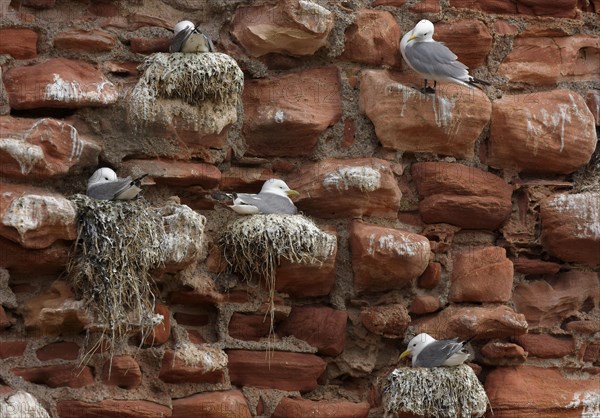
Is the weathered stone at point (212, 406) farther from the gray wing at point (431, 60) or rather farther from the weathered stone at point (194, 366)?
the gray wing at point (431, 60)

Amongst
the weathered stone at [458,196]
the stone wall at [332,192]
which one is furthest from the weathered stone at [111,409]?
the weathered stone at [458,196]

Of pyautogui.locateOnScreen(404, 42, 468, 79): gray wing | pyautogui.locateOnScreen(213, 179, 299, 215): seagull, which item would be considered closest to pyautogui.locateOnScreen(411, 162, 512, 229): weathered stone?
pyautogui.locateOnScreen(404, 42, 468, 79): gray wing

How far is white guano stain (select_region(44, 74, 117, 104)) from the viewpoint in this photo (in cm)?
500

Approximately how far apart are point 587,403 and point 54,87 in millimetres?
2419

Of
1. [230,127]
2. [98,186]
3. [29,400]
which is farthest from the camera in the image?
[230,127]

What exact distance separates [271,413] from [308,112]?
1192 millimetres

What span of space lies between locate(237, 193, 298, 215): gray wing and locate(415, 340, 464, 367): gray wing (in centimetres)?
74

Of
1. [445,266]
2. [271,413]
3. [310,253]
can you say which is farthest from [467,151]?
[271,413]

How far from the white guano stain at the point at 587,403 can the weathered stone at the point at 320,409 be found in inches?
34.1

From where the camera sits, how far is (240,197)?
5.25 m

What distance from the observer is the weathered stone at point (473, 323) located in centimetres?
541

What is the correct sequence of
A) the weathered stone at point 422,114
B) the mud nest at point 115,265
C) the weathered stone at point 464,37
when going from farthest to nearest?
the weathered stone at point 464,37 → the weathered stone at point 422,114 → the mud nest at point 115,265

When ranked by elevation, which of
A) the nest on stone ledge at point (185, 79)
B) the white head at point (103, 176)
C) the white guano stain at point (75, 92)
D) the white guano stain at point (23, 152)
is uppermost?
the nest on stone ledge at point (185, 79)

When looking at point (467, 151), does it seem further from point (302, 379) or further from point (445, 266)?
point (302, 379)
